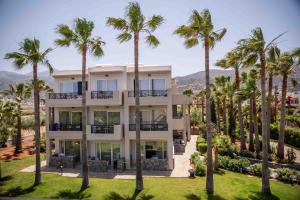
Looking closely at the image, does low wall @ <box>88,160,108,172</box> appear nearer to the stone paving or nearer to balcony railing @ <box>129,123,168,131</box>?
the stone paving

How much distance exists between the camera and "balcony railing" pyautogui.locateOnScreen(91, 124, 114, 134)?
23.7m

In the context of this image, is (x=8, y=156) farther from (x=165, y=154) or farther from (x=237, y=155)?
(x=237, y=155)

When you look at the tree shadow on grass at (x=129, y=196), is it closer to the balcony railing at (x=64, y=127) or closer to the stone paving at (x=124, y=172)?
the stone paving at (x=124, y=172)

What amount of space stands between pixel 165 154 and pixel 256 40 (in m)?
13.6

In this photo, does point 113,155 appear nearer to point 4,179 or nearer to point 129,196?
point 129,196

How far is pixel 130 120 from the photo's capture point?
25141mm

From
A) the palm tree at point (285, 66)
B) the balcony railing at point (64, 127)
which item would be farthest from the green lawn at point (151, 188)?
the palm tree at point (285, 66)

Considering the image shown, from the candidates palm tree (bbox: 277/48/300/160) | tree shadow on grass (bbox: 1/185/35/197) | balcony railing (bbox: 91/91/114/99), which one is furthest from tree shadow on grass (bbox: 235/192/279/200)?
tree shadow on grass (bbox: 1/185/35/197)

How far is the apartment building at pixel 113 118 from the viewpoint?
23.4 metres

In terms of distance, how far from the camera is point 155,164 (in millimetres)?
23266

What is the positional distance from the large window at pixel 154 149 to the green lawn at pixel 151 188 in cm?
450

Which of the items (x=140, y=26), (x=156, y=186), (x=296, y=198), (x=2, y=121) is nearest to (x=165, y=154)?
(x=156, y=186)

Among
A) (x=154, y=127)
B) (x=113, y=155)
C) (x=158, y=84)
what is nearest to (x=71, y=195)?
(x=113, y=155)

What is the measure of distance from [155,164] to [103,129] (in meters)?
6.15
